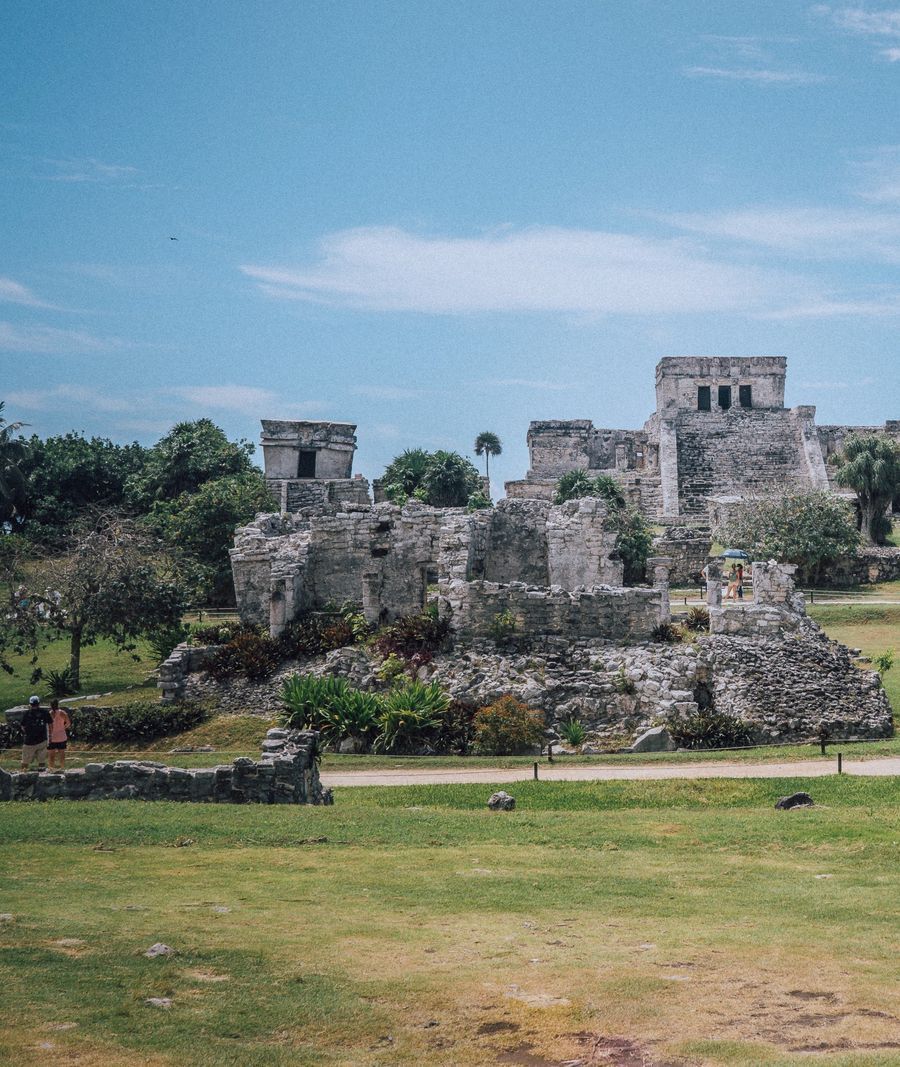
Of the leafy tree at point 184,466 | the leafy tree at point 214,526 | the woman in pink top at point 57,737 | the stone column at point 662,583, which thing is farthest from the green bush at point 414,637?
the leafy tree at point 184,466

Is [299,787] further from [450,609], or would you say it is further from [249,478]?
[249,478]

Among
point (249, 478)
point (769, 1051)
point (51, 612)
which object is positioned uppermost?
point (249, 478)

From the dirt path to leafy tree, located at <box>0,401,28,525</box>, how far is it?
111ft

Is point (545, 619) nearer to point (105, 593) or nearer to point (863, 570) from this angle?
point (105, 593)

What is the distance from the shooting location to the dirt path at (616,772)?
19781mm

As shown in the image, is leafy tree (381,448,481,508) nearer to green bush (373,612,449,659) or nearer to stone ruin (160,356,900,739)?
stone ruin (160,356,900,739)

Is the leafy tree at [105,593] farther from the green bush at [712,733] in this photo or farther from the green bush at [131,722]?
the green bush at [712,733]

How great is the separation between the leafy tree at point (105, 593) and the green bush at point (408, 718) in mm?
8997

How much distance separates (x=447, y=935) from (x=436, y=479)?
47223mm

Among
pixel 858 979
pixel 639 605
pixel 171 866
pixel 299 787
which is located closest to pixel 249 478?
pixel 639 605

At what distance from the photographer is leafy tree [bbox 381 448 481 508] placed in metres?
57.9

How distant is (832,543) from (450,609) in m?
22.2

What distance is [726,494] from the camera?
223 ft

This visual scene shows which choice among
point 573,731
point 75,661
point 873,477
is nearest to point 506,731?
point 573,731
